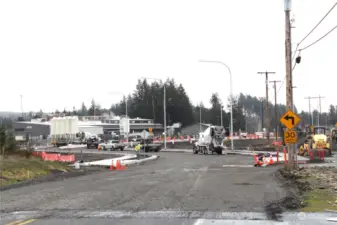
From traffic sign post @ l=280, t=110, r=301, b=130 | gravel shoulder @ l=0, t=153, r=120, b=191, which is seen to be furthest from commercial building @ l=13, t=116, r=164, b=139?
traffic sign post @ l=280, t=110, r=301, b=130

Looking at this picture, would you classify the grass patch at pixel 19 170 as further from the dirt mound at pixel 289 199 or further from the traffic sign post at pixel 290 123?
the traffic sign post at pixel 290 123

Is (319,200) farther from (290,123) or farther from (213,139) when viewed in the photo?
(213,139)

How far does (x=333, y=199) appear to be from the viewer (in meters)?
12.6

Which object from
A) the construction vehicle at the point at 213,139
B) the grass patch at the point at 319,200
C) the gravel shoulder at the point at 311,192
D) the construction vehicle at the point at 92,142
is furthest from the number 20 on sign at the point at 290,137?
the construction vehicle at the point at 92,142

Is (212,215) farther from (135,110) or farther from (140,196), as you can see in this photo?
(135,110)

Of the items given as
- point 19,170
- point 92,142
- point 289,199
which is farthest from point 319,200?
point 92,142

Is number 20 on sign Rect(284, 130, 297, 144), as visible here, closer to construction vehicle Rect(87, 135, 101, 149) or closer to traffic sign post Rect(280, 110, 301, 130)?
traffic sign post Rect(280, 110, 301, 130)

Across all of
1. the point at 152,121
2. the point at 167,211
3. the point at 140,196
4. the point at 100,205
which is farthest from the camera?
the point at 152,121

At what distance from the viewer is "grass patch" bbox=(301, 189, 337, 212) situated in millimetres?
11250

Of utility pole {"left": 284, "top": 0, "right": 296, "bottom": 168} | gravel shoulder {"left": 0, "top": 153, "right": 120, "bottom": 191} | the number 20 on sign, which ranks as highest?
utility pole {"left": 284, "top": 0, "right": 296, "bottom": 168}

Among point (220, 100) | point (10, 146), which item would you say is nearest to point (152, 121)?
point (220, 100)

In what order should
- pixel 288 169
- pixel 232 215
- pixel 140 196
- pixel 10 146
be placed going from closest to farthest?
pixel 232 215, pixel 140 196, pixel 288 169, pixel 10 146

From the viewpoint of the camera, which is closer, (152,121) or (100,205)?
(100,205)

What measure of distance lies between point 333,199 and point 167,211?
4870 mm
